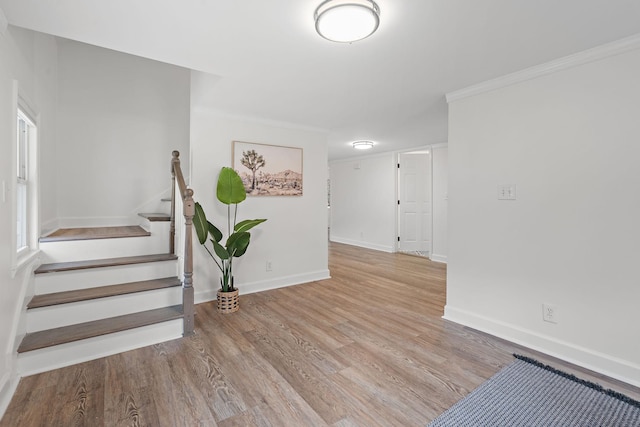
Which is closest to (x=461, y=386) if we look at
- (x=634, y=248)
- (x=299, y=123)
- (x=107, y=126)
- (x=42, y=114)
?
(x=634, y=248)

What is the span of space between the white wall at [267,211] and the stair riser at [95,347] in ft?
2.98

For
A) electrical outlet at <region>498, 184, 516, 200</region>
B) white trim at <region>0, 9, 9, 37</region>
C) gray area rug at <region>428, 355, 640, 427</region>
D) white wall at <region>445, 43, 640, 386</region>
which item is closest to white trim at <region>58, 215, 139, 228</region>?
white trim at <region>0, 9, 9, 37</region>

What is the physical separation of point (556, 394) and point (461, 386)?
528mm

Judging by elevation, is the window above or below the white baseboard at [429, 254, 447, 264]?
above

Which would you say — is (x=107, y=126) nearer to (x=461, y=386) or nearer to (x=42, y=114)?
(x=42, y=114)

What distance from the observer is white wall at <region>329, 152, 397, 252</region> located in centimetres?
647

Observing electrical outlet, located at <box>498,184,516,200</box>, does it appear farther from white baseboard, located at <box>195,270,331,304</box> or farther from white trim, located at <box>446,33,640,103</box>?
white baseboard, located at <box>195,270,331,304</box>

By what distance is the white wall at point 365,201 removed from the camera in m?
6.47

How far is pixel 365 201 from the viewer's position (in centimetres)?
703

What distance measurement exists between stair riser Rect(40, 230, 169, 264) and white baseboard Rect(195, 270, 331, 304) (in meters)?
0.66

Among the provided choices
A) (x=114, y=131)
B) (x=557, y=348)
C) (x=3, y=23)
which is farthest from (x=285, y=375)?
(x=114, y=131)

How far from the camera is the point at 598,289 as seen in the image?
2.01 m

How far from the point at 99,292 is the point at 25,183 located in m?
1.02

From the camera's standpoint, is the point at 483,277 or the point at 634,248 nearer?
the point at 634,248
